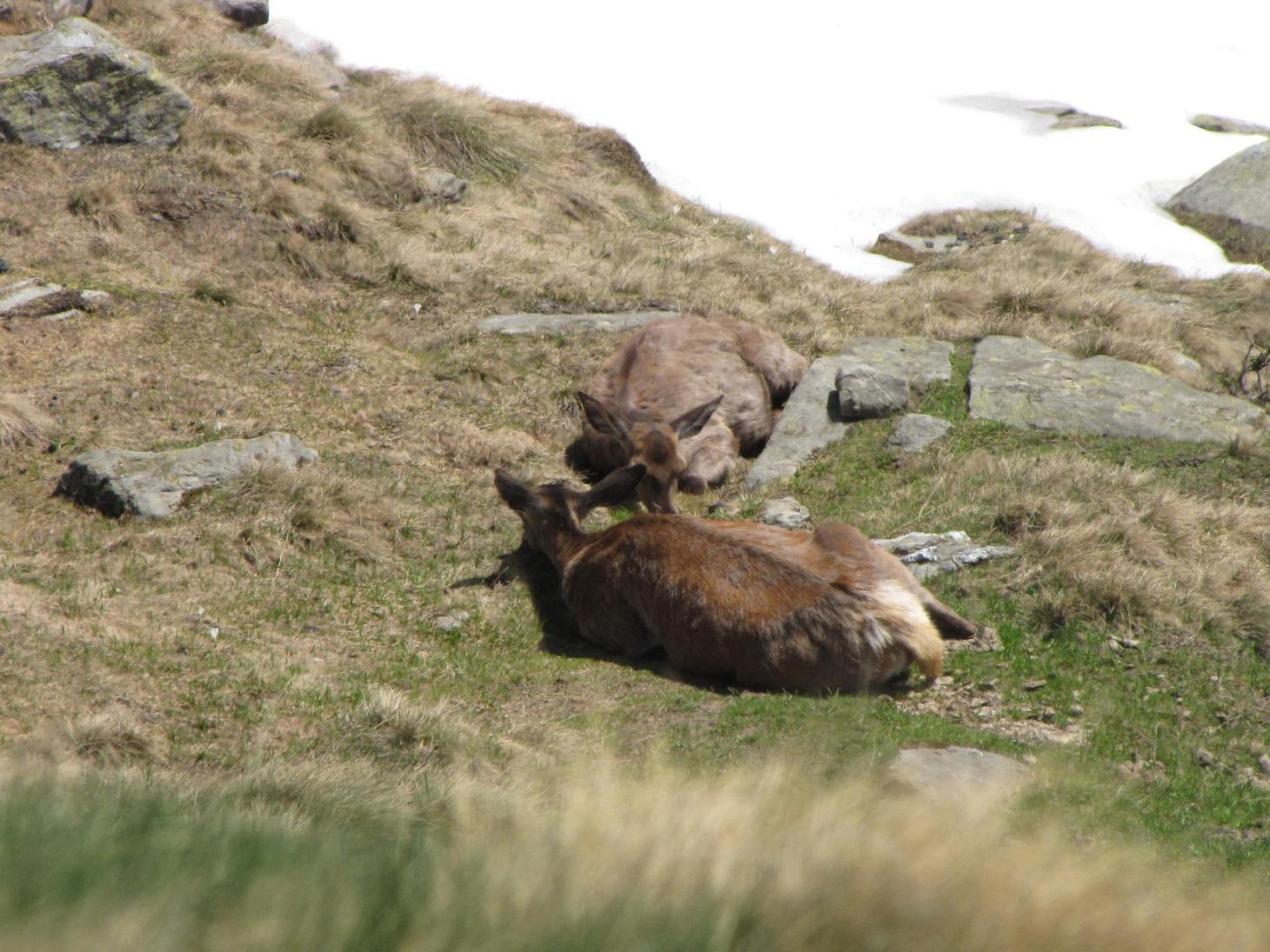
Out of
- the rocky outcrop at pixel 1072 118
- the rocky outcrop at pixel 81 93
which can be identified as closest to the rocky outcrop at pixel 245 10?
the rocky outcrop at pixel 81 93

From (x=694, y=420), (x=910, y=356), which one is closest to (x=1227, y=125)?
(x=910, y=356)

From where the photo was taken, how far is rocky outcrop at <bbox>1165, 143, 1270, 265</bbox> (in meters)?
24.4

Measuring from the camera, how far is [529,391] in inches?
555

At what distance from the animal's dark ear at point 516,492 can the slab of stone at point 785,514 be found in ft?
7.64

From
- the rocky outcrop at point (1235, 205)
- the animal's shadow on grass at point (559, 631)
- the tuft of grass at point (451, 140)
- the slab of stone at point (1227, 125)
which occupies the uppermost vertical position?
the slab of stone at point (1227, 125)

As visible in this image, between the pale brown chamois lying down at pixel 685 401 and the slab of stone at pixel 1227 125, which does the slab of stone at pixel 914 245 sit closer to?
the pale brown chamois lying down at pixel 685 401

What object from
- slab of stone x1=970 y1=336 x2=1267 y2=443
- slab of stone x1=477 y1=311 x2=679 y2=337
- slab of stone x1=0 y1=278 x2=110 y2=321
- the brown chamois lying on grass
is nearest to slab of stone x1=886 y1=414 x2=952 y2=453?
slab of stone x1=970 y1=336 x2=1267 y2=443

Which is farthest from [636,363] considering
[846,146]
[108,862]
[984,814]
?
[846,146]

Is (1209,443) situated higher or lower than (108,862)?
lower

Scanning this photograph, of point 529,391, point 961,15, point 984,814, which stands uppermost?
point 961,15

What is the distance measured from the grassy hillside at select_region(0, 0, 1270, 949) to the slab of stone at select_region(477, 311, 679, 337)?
31 centimetres

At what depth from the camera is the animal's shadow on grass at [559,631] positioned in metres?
8.63

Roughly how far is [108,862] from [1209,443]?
1219 cm

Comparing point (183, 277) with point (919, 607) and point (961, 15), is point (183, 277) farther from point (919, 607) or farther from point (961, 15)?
point (961, 15)
